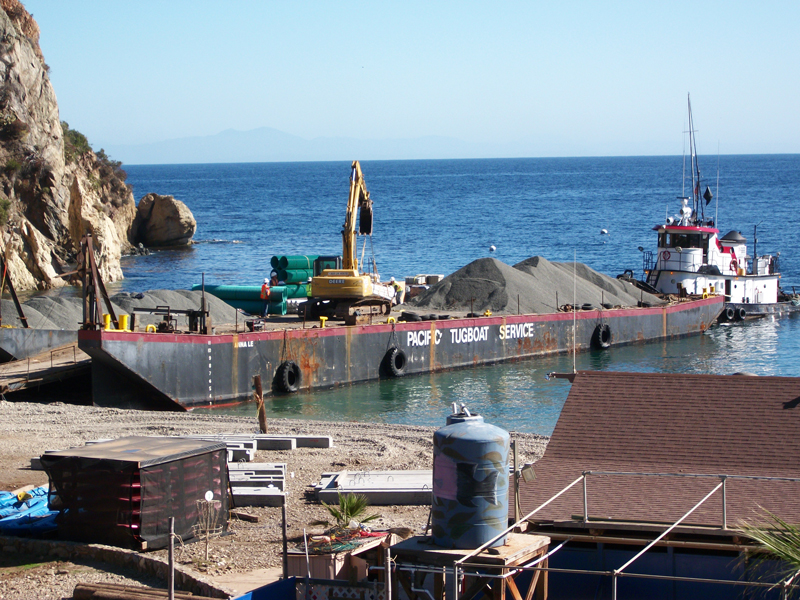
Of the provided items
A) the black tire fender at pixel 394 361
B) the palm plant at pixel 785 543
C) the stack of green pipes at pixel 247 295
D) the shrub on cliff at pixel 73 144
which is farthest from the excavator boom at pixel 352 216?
the shrub on cliff at pixel 73 144

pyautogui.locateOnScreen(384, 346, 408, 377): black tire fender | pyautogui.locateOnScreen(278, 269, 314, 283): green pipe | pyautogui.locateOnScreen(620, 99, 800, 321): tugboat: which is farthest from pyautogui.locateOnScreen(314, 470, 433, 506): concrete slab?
pyautogui.locateOnScreen(620, 99, 800, 321): tugboat

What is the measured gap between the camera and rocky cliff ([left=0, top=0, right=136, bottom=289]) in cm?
5953

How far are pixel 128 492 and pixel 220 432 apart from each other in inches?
405

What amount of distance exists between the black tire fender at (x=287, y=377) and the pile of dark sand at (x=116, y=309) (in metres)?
6.02

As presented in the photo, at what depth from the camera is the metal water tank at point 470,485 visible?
9898 millimetres

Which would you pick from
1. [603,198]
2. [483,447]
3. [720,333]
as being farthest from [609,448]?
[603,198]

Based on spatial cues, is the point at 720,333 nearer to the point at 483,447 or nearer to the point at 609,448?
the point at 609,448

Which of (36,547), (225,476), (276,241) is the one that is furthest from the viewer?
(276,241)

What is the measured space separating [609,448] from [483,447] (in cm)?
350

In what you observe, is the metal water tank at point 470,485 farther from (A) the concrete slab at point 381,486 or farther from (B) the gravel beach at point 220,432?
(A) the concrete slab at point 381,486

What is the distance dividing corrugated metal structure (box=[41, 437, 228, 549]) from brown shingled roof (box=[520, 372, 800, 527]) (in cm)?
532

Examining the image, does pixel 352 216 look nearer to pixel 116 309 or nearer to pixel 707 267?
pixel 116 309

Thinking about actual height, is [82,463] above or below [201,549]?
above

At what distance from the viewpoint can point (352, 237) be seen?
128 ft
